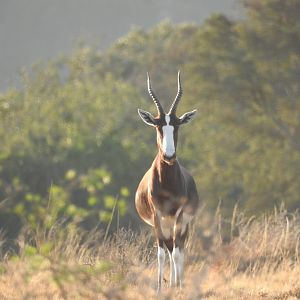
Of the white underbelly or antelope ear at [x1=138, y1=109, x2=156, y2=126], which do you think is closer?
the white underbelly

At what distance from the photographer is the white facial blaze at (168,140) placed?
1004 cm

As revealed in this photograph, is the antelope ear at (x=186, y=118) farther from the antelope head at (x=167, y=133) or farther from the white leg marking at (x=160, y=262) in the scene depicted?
the white leg marking at (x=160, y=262)

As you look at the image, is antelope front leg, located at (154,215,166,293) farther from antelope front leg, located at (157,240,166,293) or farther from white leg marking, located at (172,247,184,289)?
white leg marking, located at (172,247,184,289)

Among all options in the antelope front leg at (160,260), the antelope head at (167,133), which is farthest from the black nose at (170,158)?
the antelope front leg at (160,260)

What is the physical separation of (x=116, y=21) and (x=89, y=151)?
11469 cm

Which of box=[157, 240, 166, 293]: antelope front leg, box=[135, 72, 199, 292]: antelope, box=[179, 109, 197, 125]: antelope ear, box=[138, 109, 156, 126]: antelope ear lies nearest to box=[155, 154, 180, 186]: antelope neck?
box=[135, 72, 199, 292]: antelope

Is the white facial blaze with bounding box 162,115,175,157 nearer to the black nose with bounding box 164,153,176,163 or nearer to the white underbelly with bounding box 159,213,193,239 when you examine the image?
the black nose with bounding box 164,153,176,163

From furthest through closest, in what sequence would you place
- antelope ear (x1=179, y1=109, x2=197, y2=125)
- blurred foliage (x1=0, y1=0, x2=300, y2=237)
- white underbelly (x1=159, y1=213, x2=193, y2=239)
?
1. blurred foliage (x1=0, y1=0, x2=300, y2=237)
2. antelope ear (x1=179, y1=109, x2=197, y2=125)
3. white underbelly (x1=159, y1=213, x2=193, y2=239)

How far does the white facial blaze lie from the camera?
10.0 m

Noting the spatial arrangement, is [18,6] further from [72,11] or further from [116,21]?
[116,21]

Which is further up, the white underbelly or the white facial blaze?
the white facial blaze

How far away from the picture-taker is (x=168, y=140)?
33.3 ft

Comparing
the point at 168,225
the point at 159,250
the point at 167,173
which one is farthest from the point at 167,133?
the point at 159,250

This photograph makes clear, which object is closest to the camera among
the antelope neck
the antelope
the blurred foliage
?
the antelope
